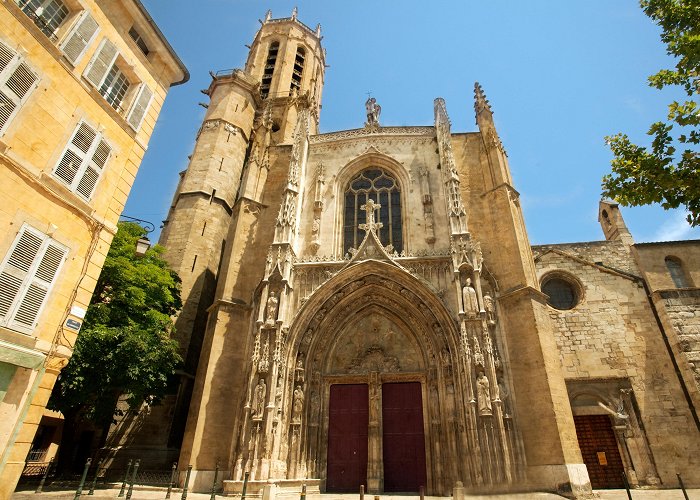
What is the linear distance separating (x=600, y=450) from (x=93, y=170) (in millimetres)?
15670

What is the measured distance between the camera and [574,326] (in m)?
14.3

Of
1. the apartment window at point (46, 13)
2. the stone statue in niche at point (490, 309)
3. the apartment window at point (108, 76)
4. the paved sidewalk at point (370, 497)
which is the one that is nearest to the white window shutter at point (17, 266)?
the apartment window at point (108, 76)

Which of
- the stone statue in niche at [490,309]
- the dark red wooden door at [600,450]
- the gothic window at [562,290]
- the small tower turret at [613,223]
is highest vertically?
the small tower turret at [613,223]

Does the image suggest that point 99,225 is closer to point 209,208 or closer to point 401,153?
point 209,208

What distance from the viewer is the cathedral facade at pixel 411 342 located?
Result: 1123 centimetres

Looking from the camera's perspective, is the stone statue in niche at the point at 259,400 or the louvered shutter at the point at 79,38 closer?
the louvered shutter at the point at 79,38

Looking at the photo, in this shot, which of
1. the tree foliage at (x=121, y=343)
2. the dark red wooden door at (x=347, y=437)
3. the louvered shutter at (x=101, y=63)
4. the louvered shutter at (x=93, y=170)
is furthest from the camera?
the dark red wooden door at (x=347, y=437)

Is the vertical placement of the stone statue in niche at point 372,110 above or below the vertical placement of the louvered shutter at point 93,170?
above

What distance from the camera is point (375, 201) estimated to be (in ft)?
55.5

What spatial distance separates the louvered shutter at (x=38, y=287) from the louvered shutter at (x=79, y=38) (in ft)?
12.5

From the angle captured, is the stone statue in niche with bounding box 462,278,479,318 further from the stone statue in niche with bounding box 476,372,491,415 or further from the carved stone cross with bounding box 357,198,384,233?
the carved stone cross with bounding box 357,198,384,233

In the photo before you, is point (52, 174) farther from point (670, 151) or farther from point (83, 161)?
point (670, 151)

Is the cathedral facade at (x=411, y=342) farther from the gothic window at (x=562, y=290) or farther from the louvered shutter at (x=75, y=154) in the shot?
the louvered shutter at (x=75, y=154)

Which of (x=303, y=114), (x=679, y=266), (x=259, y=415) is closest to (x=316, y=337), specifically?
(x=259, y=415)
